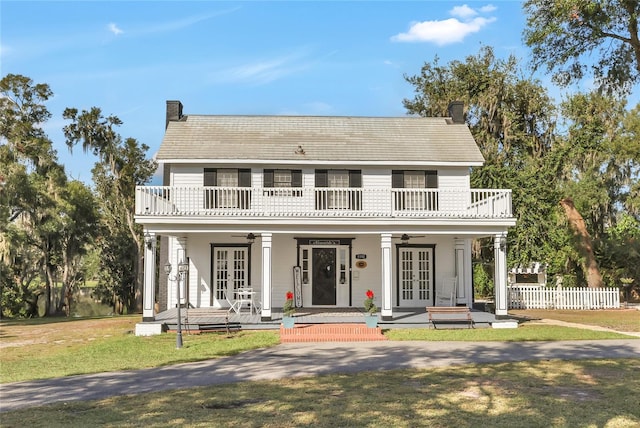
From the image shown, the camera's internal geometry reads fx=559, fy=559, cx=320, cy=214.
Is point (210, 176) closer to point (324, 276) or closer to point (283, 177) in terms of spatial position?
point (283, 177)

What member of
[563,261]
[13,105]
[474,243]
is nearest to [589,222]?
[563,261]

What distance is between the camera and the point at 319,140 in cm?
2261

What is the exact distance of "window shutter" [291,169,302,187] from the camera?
21500 mm

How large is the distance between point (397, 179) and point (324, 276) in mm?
4723

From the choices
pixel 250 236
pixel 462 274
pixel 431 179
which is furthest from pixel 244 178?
pixel 462 274

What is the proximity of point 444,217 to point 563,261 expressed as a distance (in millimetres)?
15514

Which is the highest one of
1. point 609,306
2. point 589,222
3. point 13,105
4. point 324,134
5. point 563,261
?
point 13,105

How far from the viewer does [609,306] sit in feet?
89.9

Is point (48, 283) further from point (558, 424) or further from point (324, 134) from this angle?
point (558, 424)

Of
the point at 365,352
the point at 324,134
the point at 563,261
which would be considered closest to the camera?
the point at 365,352

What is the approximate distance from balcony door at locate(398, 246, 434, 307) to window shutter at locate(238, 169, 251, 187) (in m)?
6.52

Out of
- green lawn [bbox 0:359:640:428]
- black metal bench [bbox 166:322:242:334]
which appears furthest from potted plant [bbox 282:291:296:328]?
green lawn [bbox 0:359:640:428]

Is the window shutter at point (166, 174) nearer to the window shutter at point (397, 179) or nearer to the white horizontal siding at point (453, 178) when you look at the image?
the window shutter at point (397, 179)

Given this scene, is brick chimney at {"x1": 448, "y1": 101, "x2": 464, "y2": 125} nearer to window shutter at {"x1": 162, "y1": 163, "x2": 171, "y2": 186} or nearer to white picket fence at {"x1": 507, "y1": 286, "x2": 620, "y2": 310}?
white picket fence at {"x1": 507, "y1": 286, "x2": 620, "y2": 310}
